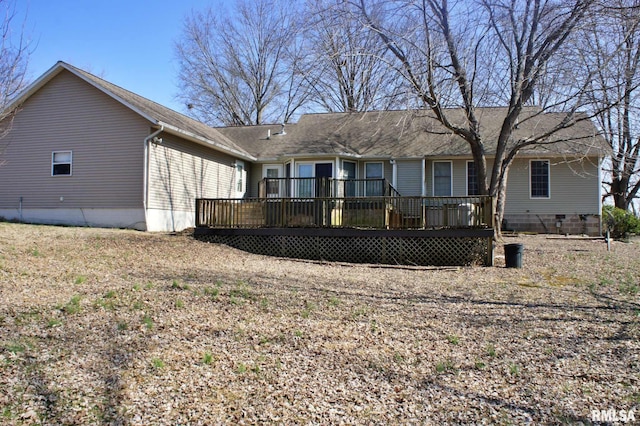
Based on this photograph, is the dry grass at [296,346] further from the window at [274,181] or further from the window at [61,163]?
the window at [274,181]

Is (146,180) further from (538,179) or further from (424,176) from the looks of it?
(538,179)

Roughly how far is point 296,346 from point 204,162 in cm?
1381

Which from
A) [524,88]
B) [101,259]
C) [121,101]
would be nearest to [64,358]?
[101,259]

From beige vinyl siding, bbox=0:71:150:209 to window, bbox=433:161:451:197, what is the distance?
1166cm

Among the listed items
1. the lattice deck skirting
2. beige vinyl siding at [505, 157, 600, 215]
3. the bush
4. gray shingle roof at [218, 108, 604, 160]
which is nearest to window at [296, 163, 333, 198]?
gray shingle roof at [218, 108, 604, 160]

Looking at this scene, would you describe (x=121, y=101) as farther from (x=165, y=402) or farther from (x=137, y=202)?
(x=165, y=402)

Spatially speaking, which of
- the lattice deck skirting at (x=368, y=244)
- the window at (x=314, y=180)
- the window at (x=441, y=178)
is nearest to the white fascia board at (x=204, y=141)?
the window at (x=314, y=180)

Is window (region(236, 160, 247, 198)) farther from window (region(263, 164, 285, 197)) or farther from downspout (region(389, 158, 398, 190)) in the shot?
downspout (region(389, 158, 398, 190))

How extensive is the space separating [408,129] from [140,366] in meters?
17.5

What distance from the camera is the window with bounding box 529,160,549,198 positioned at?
61.8ft

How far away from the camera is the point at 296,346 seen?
16.2 ft

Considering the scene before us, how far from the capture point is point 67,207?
14930 mm

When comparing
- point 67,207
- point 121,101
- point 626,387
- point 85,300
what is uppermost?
point 121,101

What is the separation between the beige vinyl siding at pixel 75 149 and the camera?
14430 millimetres
